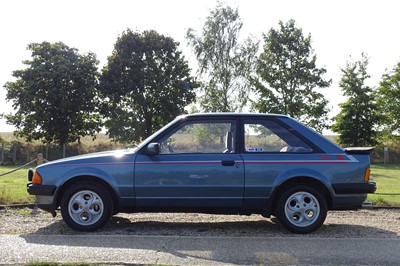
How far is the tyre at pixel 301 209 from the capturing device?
7.50 meters

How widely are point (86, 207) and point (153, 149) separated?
4.48ft

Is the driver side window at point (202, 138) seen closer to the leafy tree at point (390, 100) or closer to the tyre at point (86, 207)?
the tyre at point (86, 207)

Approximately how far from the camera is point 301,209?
757 centimetres

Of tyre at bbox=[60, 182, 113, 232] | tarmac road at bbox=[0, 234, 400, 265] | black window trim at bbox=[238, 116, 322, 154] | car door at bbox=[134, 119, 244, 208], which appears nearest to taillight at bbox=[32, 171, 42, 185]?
tyre at bbox=[60, 182, 113, 232]

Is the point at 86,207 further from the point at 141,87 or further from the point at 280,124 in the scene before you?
the point at 141,87

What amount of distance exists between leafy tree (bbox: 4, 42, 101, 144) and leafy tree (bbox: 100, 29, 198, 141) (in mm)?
1594

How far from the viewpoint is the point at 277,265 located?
5551 mm

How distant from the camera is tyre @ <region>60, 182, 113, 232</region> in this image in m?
7.55

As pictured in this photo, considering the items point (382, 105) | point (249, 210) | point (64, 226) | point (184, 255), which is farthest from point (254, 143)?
point (382, 105)

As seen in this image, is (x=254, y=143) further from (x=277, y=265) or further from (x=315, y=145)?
(x=277, y=265)

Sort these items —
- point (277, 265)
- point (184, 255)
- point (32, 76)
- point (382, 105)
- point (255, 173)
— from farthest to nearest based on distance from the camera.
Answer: point (382, 105), point (32, 76), point (255, 173), point (184, 255), point (277, 265)

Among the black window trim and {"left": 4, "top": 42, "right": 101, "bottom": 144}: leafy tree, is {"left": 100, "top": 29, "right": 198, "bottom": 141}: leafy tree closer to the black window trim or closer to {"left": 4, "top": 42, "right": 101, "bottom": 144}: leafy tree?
{"left": 4, "top": 42, "right": 101, "bottom": 144}: leafy tree

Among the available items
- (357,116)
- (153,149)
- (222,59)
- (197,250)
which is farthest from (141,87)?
(197,250)

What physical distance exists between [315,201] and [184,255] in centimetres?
251
